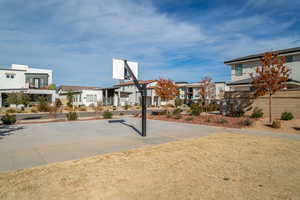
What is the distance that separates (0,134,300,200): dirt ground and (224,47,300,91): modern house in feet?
43.6

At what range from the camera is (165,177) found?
4.37 m

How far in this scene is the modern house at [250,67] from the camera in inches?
797

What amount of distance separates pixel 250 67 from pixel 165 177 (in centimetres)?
2370

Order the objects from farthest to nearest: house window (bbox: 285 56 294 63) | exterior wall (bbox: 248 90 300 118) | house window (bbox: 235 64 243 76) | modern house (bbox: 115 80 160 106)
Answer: modern house (bbox: 115 80 160 106)
house window (bbox: 235 64 243 76)
house window (bbox: 285 56 294 63)
exterior wall (bbox: 248 90 300 118)

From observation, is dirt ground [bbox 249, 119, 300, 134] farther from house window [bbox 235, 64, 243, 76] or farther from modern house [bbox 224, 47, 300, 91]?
house window [bbox 235, 64, 243, 76]

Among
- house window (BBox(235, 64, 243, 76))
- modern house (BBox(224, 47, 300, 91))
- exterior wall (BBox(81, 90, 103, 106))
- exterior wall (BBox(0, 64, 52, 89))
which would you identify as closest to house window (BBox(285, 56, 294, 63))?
modern house (BBox(224, 47, 300, 91))

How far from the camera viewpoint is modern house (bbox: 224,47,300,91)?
20.2 m

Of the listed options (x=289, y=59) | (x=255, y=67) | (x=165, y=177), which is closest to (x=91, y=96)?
(x=255, y=67)

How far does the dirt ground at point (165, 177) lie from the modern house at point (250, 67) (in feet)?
43.6

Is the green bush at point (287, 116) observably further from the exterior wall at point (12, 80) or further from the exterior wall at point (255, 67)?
the exterior wall at point (12, 80)

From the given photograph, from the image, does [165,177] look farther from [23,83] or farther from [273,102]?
[23,83]

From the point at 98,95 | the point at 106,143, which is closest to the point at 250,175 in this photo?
the point at 106,143

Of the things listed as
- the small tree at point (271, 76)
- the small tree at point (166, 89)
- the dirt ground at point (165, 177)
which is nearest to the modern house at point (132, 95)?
the small tree at point (166, 89)

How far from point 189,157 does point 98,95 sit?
1420 inches
